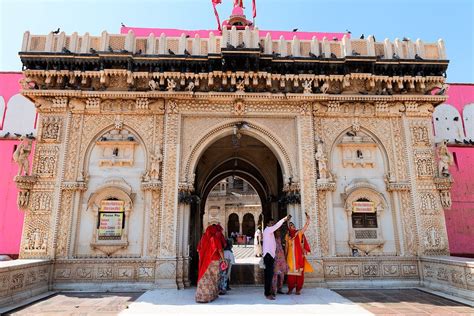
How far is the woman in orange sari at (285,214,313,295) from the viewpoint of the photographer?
675 centimetres

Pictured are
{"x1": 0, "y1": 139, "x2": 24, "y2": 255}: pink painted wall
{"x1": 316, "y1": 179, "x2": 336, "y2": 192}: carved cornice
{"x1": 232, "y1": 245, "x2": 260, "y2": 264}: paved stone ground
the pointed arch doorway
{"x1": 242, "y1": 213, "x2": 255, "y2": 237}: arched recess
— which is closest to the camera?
{"x1": 316, "y1": 179, "x2": 336, "y2": 192}: carved cornice

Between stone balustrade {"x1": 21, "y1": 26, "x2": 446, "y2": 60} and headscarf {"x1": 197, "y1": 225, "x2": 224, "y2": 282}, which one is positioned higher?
stone balustrade {"x1": 21, "y1": 26, "x2": 446, "y2": 60}

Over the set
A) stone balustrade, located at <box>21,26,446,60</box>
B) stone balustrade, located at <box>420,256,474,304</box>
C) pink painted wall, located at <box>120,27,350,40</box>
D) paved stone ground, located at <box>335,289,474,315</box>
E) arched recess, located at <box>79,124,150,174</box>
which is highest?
pink painted wall, located at <box>120,27,350,40</box>

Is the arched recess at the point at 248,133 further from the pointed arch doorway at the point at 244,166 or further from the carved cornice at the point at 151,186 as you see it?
the pointed arch doorway at the point at 244,166

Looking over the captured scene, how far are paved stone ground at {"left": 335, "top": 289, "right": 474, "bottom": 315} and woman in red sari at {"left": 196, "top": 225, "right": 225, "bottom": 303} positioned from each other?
2.71 meters

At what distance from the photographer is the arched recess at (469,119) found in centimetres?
1053

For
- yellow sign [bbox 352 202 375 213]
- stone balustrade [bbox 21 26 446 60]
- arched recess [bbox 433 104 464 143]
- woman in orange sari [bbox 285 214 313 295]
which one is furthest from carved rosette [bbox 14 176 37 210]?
arched recess [bbox 433 104 464 143]

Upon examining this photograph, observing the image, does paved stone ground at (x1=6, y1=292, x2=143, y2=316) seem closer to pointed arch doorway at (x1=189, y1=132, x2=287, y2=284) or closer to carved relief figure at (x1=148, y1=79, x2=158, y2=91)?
pointed arch doorway at (x1=189, y1=132, x2=287, y2=284)

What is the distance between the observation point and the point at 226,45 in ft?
27.2

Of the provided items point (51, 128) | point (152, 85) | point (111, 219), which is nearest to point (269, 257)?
point (111, 219)

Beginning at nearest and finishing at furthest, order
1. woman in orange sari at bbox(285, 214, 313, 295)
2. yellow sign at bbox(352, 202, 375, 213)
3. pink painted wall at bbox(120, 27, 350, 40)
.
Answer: woman in orange sari at bbox(285, 214, 313, 295)
yellow sign at bbox(352, 202, 375, 213)
pink painted wall at bbox(120, 27, 350, 40)

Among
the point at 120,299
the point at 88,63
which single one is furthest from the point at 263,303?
the point at 88,63

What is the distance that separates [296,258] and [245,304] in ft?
5.20

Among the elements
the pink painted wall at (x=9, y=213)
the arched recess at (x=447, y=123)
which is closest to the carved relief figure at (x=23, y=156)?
the pink painted wall at (x=9, y=213)
